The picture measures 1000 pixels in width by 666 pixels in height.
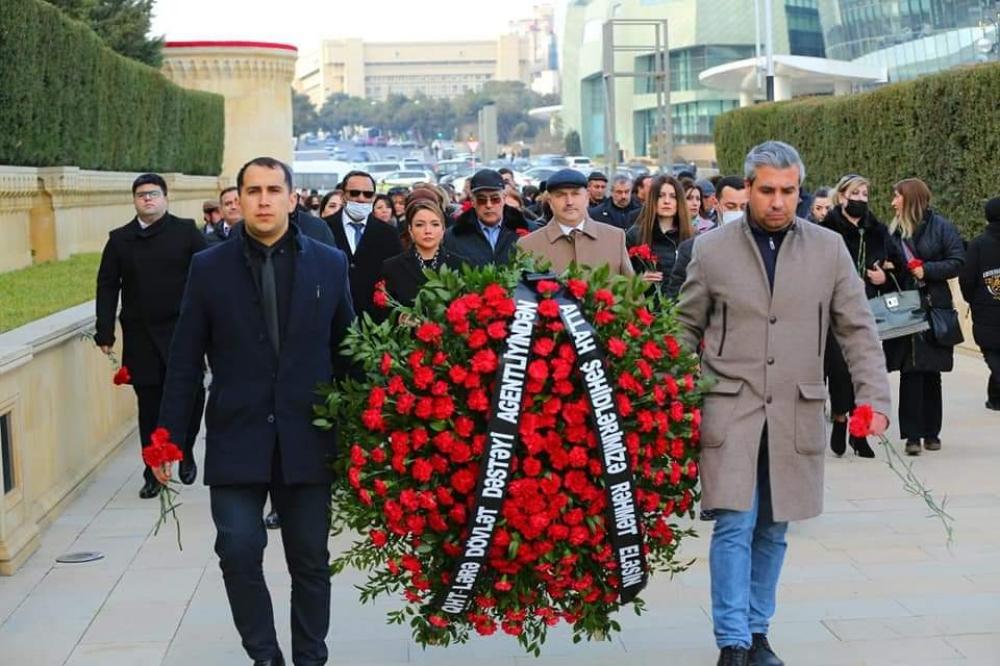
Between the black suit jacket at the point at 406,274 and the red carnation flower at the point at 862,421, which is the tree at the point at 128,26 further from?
the red carnation flower at the point at 862,421

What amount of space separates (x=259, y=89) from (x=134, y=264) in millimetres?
48131

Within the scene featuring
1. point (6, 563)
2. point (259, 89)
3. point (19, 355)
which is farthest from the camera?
point (259, 89)

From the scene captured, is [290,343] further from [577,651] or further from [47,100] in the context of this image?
[47,100]

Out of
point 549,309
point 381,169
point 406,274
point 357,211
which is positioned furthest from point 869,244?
point 381,169

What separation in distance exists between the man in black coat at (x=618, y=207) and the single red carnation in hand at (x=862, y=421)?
9.88 m

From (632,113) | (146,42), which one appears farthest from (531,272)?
(632,113)

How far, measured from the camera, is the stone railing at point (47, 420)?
8164 mm

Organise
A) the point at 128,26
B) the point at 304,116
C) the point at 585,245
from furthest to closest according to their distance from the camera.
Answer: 1. the point at 304,116
2. the point at 128,26
3. the point at 585,245

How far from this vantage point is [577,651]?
20.6 ft

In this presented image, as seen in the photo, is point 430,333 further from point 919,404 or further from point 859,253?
point 919,404

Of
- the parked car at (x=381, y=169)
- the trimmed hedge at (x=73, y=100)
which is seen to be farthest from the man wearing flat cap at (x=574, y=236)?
the parked car at (x=381, y=169)

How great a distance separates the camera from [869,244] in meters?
10.5

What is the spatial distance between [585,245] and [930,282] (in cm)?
361

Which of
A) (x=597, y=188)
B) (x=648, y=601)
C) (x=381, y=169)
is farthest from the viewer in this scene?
(x=381, y=169)
